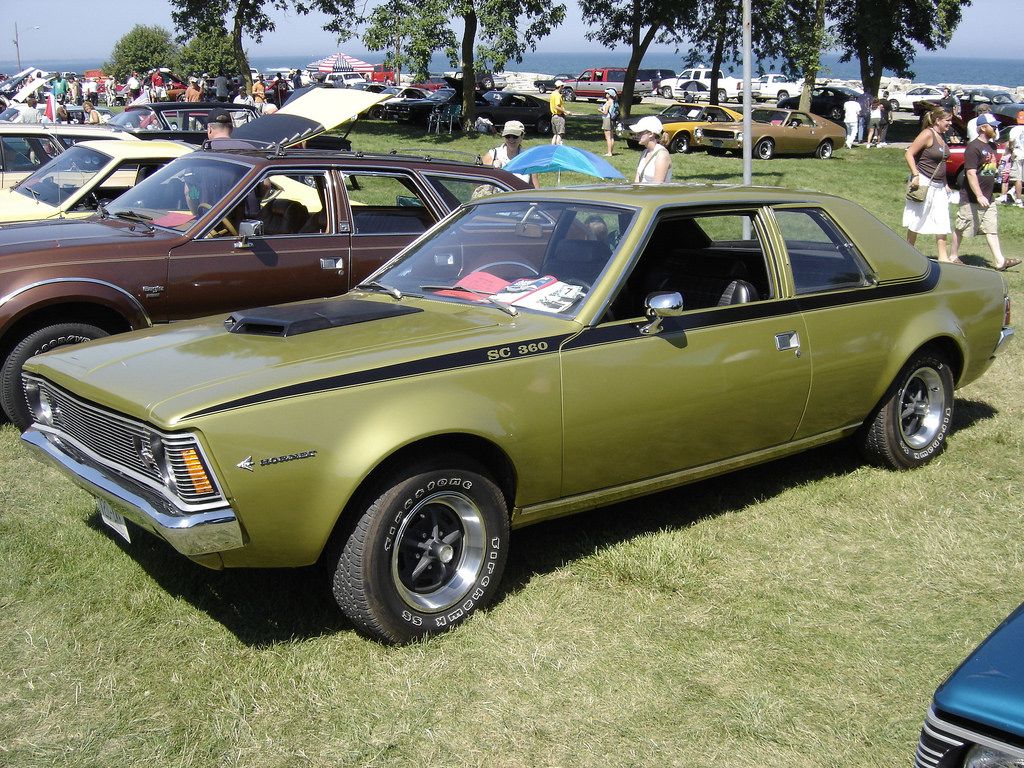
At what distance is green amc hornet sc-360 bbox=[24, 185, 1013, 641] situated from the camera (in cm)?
355

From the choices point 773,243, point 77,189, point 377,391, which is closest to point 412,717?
point 377,391

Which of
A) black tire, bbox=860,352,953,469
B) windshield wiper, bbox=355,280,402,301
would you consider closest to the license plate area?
windshield wiper, bbox=355,280,402,301

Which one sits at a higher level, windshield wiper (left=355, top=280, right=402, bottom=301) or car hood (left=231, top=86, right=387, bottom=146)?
car hood (left=231, top=86, right=387, bottom=146)

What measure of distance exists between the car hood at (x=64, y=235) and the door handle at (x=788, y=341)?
399 centimetres

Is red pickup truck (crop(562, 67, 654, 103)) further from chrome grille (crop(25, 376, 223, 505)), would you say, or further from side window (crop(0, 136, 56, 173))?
chrome grille (crop(25, 376, 223, 505))

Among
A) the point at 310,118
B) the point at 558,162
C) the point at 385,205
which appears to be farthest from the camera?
the point at 558,162

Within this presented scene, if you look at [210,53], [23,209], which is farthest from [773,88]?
[23,209]

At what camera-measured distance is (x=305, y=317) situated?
439 cm

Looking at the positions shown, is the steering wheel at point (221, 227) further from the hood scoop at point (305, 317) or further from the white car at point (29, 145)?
the white car at point (29, 145)

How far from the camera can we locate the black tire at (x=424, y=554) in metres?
3.70

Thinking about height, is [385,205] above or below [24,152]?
below

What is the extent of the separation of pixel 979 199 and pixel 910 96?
50.0 meters

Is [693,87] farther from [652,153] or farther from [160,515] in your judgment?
[160,515]

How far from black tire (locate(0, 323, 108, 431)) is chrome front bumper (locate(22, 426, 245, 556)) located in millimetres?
2359
